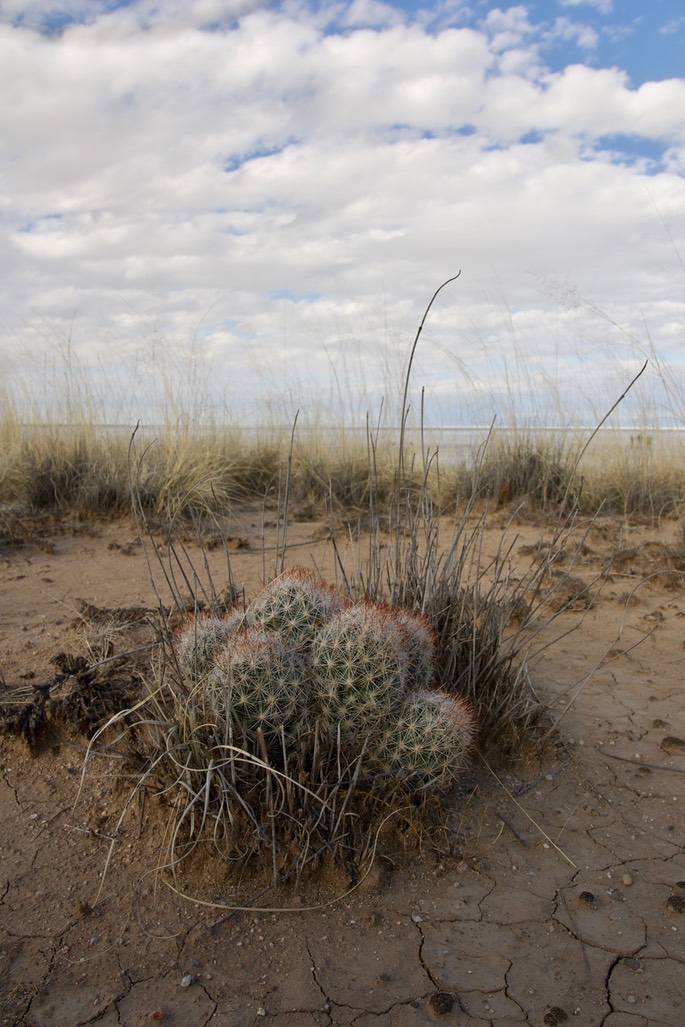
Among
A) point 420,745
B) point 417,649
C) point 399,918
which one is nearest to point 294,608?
point 417,649

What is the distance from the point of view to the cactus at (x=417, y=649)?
246 cm

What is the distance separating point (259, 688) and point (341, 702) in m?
0.24

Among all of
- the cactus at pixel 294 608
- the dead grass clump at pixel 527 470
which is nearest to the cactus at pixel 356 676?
the cactus at pixel 294 608

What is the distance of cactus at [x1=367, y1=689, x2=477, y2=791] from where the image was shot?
7.36ft

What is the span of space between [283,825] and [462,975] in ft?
1.93

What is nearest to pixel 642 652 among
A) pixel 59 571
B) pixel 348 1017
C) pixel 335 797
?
pixel 335 797

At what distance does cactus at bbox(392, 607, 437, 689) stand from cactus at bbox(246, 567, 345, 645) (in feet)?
0.73

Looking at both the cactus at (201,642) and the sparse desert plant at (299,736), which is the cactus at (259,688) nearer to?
the sparse desert plant at (299,736)

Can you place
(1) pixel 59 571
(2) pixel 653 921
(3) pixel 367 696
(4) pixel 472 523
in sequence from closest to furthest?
1. (2) pixel 653 921
2. (3) pixel 367 696
3. (1) pixel 59 571
4. (4) pixel 472 523

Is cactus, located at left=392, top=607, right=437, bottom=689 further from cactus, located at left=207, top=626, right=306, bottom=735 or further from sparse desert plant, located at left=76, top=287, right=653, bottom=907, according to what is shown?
cactus, located at left=207, top=626, right=306, bottom=735

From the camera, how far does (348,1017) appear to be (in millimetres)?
1787

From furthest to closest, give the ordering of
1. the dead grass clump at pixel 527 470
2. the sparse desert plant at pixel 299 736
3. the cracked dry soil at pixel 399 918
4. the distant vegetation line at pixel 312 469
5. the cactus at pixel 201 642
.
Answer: the dead grass clump at pixel 527 470
the distant vegetation line at pixel 312 469
the cactus at pixel 201 642
the sparse desert plant at pixel 299 736
the cracked dry soil at pixel 399 918

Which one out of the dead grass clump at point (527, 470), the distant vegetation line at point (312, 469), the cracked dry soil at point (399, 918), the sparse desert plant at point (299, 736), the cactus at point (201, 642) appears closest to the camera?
the cracked dry soil at point (399, 918)

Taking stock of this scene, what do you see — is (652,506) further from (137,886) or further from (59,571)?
(137,886)
